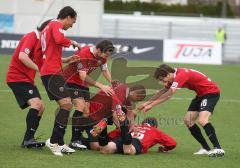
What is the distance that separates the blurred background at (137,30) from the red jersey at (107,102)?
820 inches

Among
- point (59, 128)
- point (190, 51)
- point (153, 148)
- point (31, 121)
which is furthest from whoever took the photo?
point (190, 51)

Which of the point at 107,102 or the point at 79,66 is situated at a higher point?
the point at 79,66

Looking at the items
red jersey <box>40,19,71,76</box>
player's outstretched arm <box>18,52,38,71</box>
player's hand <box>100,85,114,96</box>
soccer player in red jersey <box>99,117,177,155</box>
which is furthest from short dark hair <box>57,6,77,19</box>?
soccer player in red jersey <box>99,117,177,155</box>

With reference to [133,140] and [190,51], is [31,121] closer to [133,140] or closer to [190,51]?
[133,140]

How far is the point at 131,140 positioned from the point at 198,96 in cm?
135

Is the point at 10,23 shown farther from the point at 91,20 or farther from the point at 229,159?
the point at 229,159

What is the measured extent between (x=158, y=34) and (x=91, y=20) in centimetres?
1076

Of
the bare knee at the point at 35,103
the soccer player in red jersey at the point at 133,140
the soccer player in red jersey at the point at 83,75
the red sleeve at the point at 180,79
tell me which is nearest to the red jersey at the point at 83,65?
the soccer player in red jersey at the point at 83,75

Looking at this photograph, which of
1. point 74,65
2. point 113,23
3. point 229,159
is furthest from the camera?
point 113,23

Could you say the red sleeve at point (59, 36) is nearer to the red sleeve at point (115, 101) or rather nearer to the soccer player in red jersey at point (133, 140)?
the red sleeve at point (115, 101)

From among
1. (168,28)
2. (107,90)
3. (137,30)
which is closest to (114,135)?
(107,90)

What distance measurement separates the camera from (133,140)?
10852 millimetres

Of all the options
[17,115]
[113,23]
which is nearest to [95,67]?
[17,115]

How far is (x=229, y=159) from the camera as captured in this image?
34.4 ft
